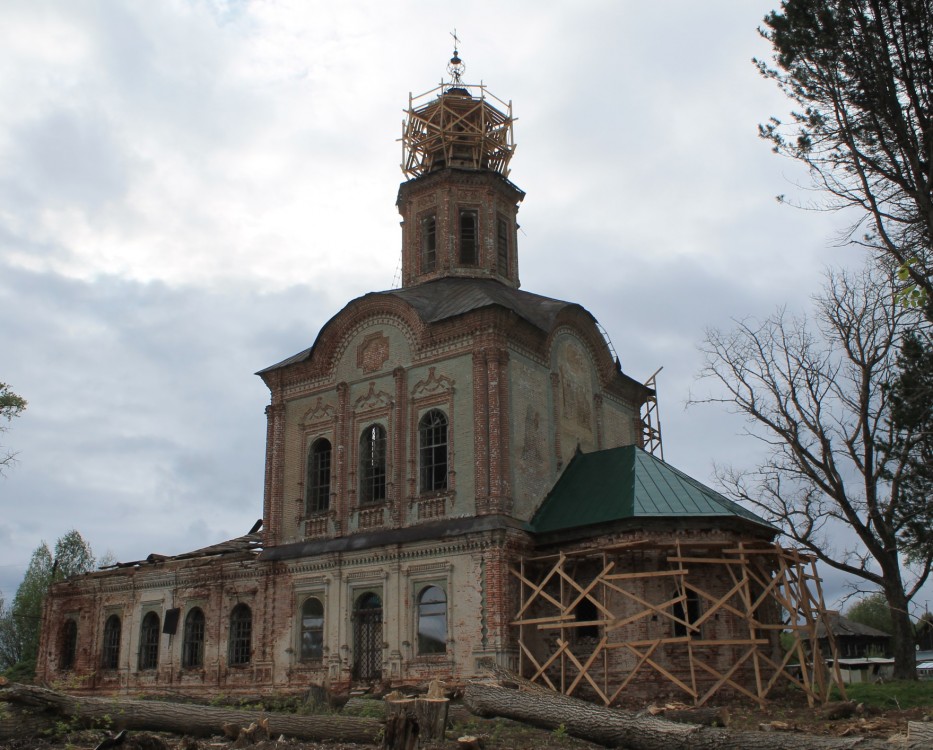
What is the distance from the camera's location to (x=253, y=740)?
11500 millimetres

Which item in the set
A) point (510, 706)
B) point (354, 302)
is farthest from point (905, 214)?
point (354, 302)

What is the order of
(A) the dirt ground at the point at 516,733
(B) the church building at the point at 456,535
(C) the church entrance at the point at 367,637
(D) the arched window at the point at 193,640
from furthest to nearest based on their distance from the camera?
(D) the arched window at the point at 193,640, (C) the church entrance at the point at 367,637, (B) the church building at the point at 456,535, (A) the dirt ground at the point at 516,733

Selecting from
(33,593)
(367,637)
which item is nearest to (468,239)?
(367,637)

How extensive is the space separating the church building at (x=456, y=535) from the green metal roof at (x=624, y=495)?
0.18 ft

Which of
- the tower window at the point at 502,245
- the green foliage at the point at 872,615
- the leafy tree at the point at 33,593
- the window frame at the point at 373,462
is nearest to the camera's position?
the window frame at the point at 373,462

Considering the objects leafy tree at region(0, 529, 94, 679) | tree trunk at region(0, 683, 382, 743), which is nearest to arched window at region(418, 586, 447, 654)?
tree trunk at region(0, 683, 382, 743)

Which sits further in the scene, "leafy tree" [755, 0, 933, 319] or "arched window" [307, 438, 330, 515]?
"arched window" [307, 438, 330, 515]

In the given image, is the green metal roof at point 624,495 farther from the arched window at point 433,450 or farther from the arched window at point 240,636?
the arched window at point 240,636

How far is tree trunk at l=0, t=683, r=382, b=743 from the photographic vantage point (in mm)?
11422

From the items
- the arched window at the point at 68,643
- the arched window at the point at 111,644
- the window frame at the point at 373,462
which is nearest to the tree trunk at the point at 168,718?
the window frame at the point at 373,462

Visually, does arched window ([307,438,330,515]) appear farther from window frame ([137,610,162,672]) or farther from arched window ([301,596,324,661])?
window frame ([137,610,162,672])

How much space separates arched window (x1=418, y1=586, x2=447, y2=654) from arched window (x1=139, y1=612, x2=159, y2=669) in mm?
8609

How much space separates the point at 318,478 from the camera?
2238cm

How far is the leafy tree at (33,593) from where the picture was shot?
44.6 meters
